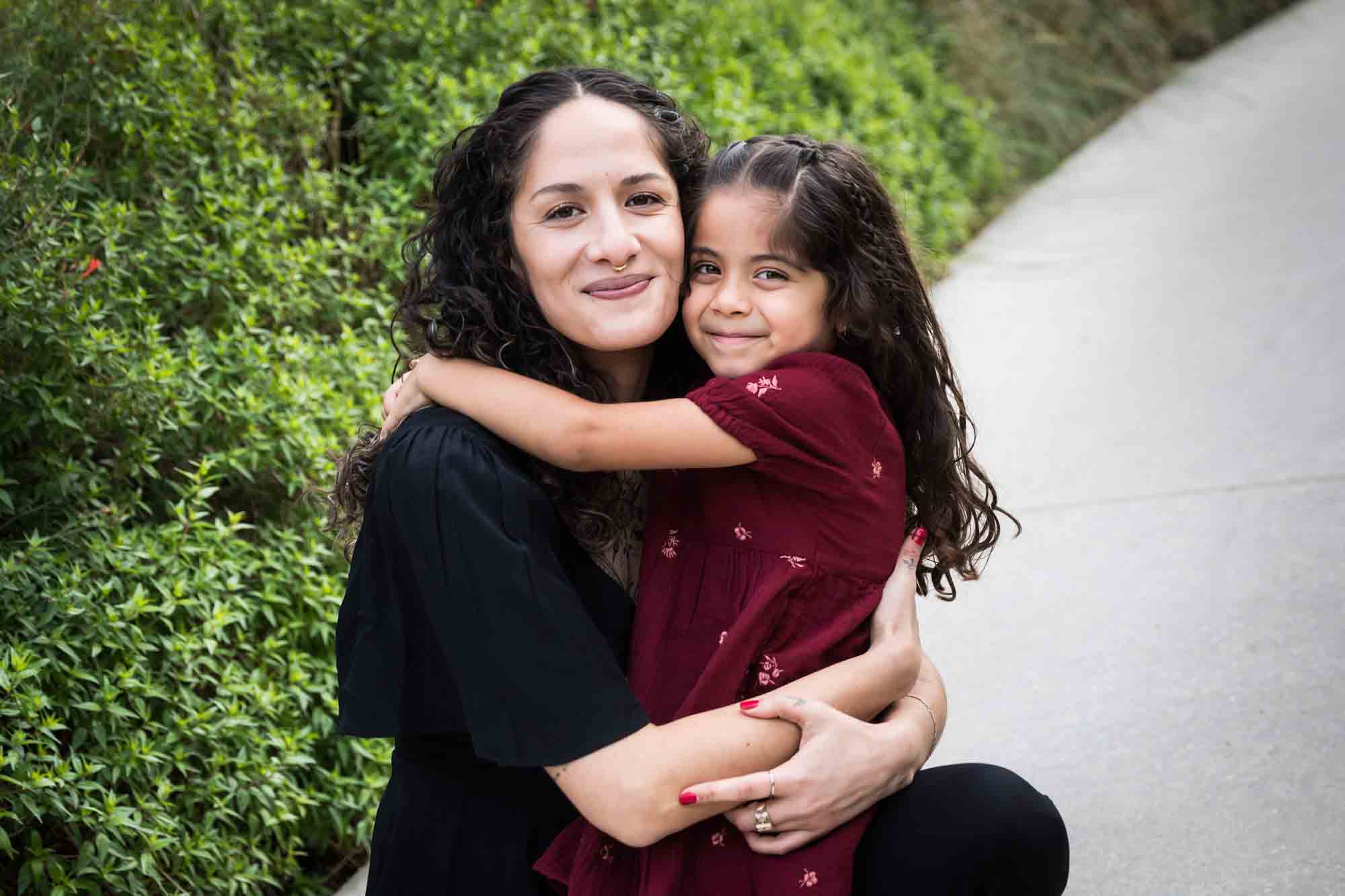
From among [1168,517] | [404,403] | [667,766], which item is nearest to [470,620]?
[667,766]

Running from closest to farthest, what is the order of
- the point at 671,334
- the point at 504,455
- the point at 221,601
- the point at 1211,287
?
the point at 504,455
the point at 671,334
the point at 221,601
the point at 1211,287

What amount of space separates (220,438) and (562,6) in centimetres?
268

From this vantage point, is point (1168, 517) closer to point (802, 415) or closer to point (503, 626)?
point (802, 415)

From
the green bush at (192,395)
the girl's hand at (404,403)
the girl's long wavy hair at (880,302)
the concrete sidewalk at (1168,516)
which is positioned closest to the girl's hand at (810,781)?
the girl's long wavy hair at (880,302)

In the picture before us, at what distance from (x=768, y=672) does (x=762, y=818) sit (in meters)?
0.21

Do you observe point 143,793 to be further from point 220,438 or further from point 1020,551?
point 1020,551

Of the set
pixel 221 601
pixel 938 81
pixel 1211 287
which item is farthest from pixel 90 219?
pixel 938 81

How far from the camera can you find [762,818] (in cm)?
185

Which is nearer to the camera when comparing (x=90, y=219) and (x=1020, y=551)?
(x=90, y=219)

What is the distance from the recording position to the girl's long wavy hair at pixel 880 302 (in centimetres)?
219

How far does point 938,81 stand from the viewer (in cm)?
741

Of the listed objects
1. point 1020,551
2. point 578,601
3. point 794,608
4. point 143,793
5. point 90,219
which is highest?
point 90,219

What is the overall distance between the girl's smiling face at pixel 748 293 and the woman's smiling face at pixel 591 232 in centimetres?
A: 10

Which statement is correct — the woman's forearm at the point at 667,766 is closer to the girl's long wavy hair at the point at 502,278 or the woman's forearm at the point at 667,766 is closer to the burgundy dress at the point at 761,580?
the burgundy dress at the point at 761,580
